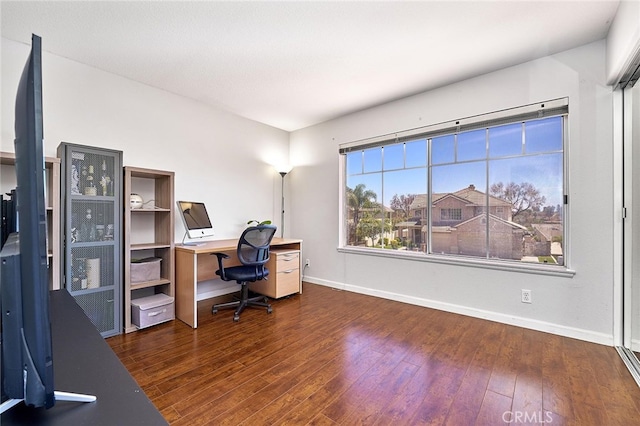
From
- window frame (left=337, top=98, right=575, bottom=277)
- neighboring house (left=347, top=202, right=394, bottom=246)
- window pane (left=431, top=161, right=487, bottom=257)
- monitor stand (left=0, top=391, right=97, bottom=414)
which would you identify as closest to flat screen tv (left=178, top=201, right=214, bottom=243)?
window frame (left=337, top=98, right=575, bottom=277)

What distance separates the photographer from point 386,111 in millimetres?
3832

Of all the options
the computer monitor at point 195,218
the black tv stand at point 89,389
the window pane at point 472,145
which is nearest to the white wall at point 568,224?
the window pane at point 472,145

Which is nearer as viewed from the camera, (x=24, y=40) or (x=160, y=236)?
(x=24, y=40)

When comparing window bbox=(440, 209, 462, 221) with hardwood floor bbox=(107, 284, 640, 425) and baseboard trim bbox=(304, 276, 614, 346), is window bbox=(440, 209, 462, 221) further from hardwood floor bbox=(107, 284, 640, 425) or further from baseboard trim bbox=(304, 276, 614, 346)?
hardwood floor bbox=(107, 284, 640, 425)

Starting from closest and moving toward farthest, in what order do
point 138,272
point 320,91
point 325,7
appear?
point 325,7 → point 138,272 → point 320,91

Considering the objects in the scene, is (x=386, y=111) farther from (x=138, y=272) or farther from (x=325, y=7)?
(x=138, y=272)

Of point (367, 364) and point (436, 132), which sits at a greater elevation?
point (436, 132)

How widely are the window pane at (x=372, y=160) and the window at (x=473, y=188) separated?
0.05ft

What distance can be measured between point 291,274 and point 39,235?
11.4 feet

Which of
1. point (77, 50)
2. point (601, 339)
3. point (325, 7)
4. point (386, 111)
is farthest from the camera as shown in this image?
point (386, 111)

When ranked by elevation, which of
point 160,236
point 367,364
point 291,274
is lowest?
point 367,364

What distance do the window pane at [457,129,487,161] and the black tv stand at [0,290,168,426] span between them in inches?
138

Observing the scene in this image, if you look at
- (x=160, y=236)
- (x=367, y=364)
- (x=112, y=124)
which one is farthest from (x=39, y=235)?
(x=112, y=124)

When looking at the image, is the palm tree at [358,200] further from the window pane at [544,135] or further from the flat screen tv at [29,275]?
the flat screen tv at [29,275]
